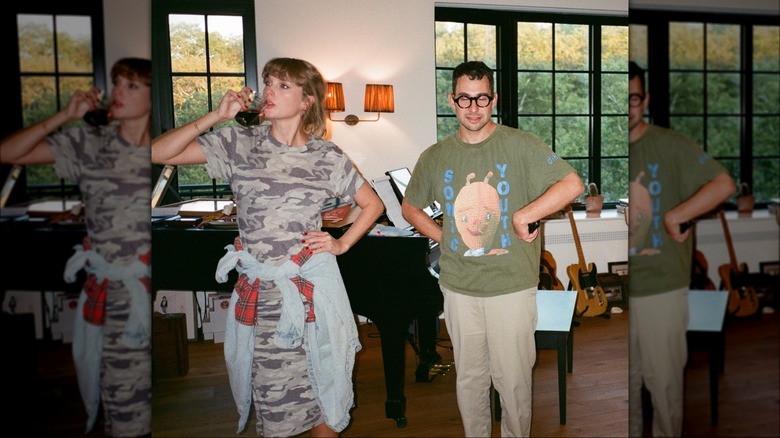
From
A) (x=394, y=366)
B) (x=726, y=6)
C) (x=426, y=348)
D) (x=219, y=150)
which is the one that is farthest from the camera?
(x=426, y=348)

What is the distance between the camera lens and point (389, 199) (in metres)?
2.27

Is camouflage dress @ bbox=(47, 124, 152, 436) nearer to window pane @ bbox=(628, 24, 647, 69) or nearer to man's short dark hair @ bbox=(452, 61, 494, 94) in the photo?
window pane @ bbox=(628, 24, 647, 69)

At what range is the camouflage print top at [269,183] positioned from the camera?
1.85 meters

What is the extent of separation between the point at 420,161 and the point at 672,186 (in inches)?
56.7

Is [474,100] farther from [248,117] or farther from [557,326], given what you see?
[557,326]

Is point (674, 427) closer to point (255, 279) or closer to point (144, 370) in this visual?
point (144, 370)

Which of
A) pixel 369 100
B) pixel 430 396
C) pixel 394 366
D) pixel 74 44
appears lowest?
pixel 430 396

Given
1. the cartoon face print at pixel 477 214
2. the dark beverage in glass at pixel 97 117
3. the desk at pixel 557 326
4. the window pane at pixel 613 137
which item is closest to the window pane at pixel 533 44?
the window pane at pixel 613 137

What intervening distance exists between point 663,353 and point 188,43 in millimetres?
1736

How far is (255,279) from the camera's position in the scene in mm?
1896

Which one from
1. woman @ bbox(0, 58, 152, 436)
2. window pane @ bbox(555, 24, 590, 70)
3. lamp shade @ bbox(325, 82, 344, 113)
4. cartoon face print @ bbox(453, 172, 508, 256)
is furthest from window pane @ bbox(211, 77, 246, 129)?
window pane @ bbox(555, 24, 590, 70)

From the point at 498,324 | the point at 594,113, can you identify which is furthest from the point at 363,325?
the point at 594,113

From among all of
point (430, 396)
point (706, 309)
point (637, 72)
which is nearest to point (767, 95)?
point (637, 72)

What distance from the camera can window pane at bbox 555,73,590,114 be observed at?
7.36 ft
